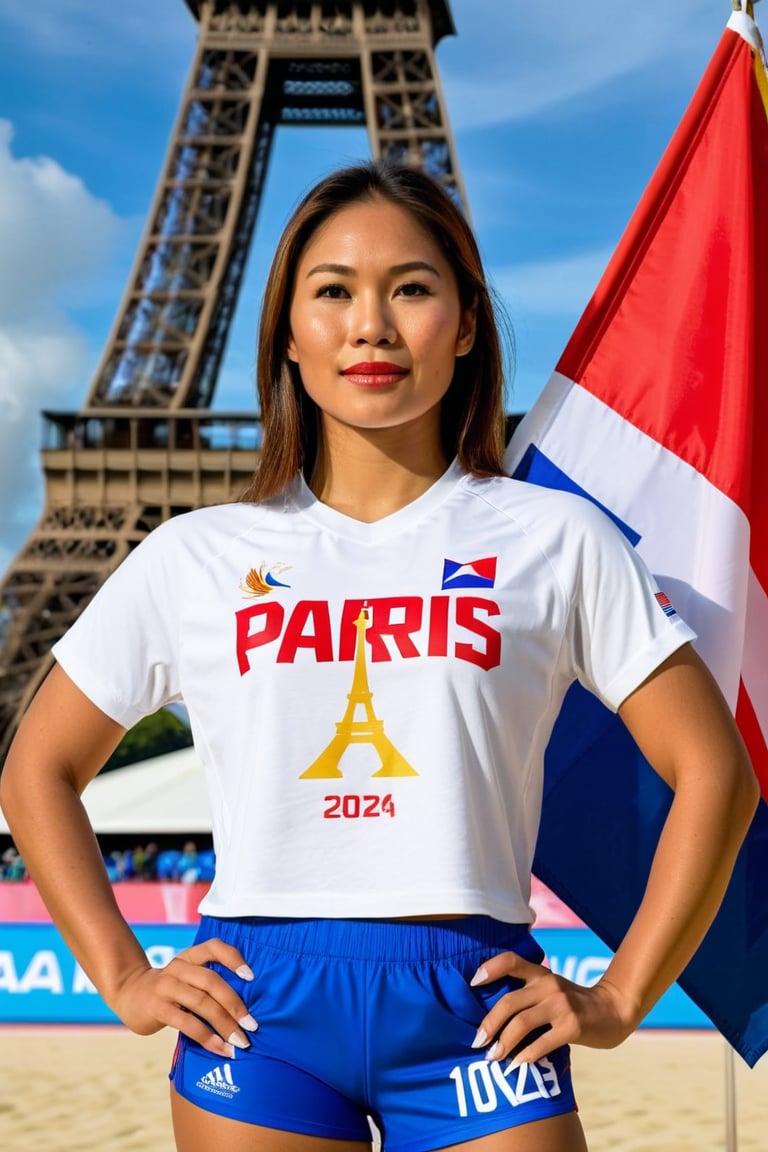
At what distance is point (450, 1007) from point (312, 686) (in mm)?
494

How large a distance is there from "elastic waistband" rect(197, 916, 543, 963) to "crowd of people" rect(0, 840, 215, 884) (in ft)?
36.6

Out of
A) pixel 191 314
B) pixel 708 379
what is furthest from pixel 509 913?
pixel 191 314

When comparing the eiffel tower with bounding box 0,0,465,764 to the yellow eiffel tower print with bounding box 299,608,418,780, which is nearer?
the yellow eiffel tower print with bounding box 299,608,418,780

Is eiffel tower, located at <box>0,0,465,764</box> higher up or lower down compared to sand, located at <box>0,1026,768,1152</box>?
higher up

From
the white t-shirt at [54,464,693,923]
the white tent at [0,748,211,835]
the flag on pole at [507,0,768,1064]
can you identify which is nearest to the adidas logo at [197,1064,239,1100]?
the white t-shirt at [54,464,693,923]

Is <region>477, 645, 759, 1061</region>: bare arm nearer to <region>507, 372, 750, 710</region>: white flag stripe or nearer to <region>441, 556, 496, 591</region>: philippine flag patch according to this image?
<region>441, 556, 496, 591</region>: philippine flag patch

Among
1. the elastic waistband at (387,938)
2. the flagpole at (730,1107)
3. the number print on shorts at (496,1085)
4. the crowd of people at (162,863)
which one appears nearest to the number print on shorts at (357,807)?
the elastic waistband at (387,938)

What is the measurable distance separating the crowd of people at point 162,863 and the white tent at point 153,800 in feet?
1.05

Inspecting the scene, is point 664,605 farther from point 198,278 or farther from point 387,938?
point 198,278

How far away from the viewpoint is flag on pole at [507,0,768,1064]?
2.89 m

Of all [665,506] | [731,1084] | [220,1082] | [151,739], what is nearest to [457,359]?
[665,506]

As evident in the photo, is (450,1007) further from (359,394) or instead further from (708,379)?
(708,379)

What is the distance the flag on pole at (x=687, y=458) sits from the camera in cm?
289

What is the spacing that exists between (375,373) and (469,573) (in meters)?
0.36
